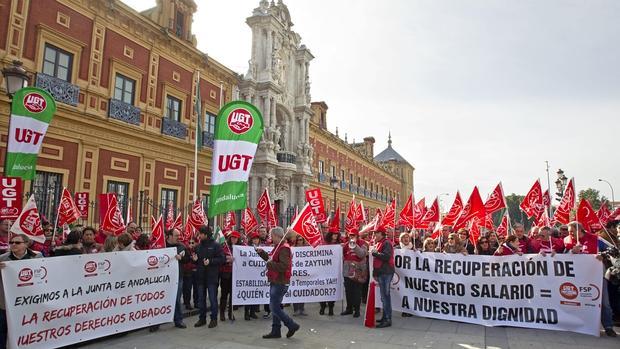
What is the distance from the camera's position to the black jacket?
743 centimetres

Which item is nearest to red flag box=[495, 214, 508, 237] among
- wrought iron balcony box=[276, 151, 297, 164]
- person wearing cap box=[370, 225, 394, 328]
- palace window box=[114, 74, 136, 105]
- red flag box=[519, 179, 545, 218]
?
red flag box=[519, 179, 545, 218]

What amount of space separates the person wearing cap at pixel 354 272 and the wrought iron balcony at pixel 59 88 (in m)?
11.0

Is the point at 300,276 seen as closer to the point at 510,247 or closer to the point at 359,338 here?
the point at 359,338

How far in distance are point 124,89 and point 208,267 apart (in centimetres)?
1160

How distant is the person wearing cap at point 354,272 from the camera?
8.40 meters

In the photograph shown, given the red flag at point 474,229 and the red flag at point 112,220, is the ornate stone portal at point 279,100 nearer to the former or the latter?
the red flag at point 112,220

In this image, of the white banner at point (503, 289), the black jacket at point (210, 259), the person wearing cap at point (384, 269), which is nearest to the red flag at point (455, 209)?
the white banner at point (503, 289)

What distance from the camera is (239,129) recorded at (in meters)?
6.93

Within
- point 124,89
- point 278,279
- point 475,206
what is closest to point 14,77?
point 278,279

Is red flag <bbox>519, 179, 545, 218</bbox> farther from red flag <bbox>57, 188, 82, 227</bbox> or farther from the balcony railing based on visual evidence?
the balcony railing

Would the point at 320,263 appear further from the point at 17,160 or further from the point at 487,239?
the point at 17,160

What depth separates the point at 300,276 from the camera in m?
8.62

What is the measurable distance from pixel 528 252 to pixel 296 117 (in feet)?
71.6

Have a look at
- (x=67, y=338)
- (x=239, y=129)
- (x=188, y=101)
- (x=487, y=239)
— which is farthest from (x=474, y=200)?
(x=188, y=101)
